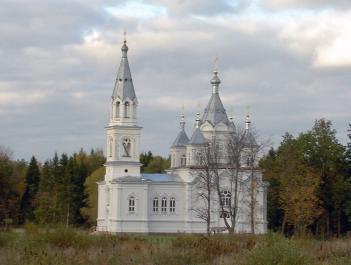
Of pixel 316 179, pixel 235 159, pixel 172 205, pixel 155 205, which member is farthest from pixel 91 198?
pixel 316 179

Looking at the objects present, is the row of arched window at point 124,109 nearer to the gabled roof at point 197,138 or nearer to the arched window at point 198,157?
the gabled roof at point 197,138

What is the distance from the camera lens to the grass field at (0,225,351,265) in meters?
22.8

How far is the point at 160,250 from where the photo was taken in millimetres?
26797

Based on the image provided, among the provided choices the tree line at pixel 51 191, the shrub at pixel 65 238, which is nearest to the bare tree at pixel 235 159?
the tree line at pixel 51 191

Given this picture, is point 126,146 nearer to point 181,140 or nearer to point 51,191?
point 181,140

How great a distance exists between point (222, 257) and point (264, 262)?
4.48 m

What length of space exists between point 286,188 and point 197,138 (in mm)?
12715

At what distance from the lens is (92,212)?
299ft

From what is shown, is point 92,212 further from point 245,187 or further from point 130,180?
point 245,187

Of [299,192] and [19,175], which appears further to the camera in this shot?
[19,175]

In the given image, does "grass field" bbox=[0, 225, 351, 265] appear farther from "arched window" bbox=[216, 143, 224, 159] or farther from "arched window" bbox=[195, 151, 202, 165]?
"arched window" bbox=[216, 143, 224, 159]

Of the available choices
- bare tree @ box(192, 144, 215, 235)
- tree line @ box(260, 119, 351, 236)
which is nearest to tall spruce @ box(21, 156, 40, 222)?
bare tree @ box(192, 144, 215, 235)

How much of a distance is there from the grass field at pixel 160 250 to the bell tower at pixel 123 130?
46636 mm

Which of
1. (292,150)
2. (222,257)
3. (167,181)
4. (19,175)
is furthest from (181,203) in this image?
(222,257)
